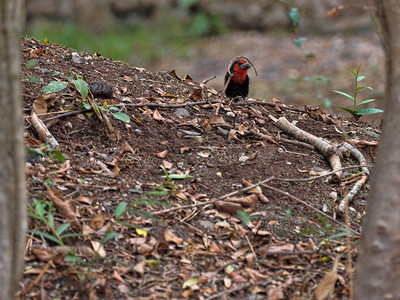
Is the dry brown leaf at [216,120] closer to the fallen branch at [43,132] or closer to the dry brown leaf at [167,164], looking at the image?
the dry brown leaf at [167,164]

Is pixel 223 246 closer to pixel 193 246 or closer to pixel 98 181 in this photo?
pixel 193 246

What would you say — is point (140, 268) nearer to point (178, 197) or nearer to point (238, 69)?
point (178, 197)

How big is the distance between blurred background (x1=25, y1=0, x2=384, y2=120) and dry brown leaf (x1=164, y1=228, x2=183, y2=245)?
5.31 m

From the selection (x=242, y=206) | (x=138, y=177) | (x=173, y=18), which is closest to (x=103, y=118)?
(x=138, y=177)

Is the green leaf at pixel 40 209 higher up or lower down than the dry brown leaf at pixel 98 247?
higher up

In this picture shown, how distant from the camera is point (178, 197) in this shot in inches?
102

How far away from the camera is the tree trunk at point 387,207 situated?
70.5 inches

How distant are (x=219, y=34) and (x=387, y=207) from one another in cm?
797

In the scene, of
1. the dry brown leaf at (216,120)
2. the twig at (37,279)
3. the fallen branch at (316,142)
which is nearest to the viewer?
the twig at (37,279)

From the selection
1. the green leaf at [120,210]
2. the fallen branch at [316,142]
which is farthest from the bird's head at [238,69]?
the green leaf at [120,210]

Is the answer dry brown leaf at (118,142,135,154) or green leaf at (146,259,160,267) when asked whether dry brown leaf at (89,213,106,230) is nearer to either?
green leaf at (146,259,160,267)

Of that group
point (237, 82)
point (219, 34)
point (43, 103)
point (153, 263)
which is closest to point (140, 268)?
point (153, 263)

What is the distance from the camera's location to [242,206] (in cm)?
258

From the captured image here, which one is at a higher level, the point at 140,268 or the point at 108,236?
the point at 108,236
